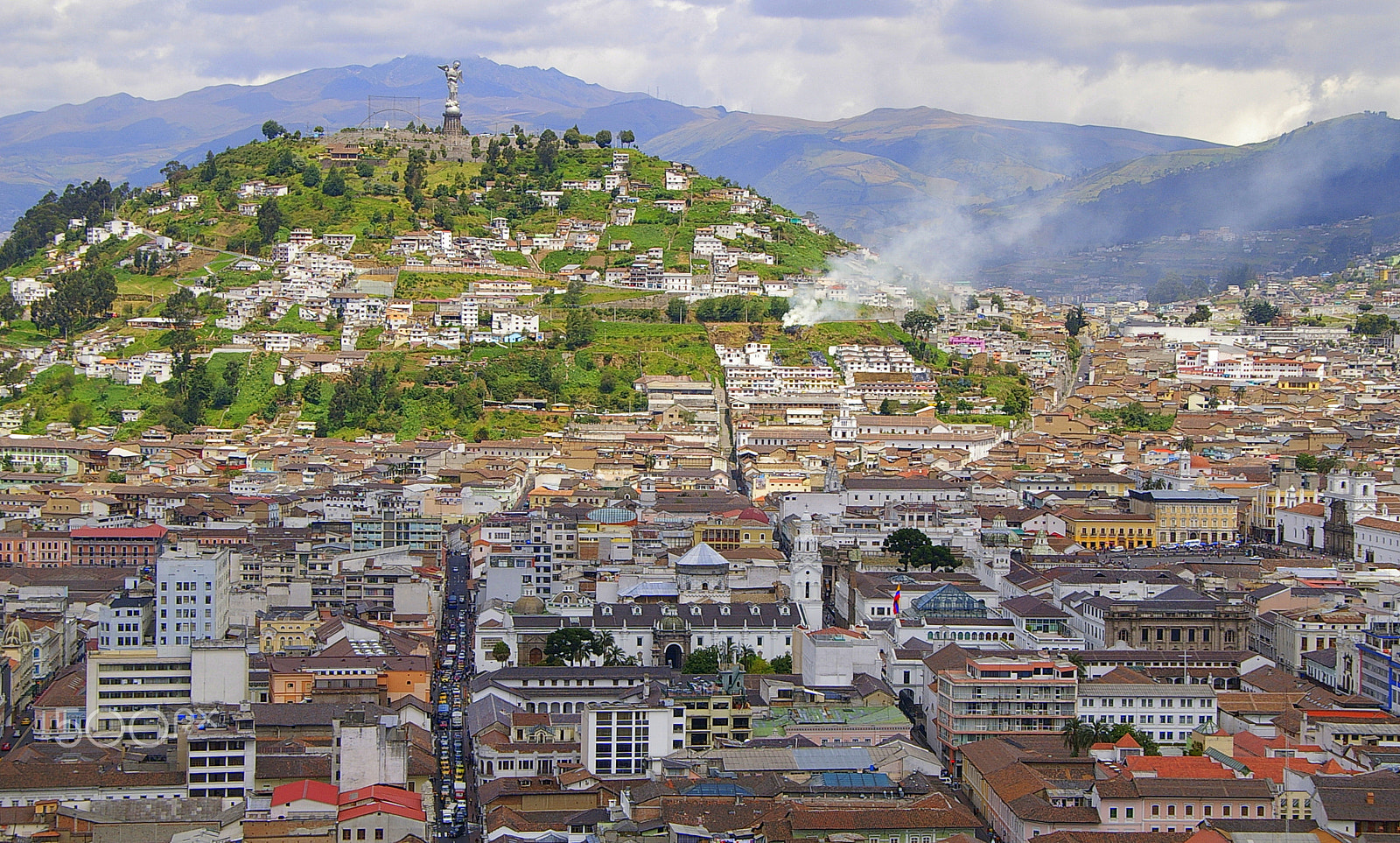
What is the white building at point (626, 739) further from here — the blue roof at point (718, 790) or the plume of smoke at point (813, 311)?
the plume of smoke at point (813, 311)

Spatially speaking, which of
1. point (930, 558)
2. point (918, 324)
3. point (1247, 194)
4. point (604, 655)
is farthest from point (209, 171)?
point (1247, 194)

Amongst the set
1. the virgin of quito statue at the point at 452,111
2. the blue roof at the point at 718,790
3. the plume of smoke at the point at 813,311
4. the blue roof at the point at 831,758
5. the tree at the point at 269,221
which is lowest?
the blue roof at the point at 831,758

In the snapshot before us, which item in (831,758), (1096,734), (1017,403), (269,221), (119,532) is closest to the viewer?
(831,758)

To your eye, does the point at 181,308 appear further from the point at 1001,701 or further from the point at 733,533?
the point at 1001,701

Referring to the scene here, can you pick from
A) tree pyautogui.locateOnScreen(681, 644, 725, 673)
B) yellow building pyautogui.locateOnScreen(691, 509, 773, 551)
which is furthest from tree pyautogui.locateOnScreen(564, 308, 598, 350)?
tree pyautogui.locateOnScreen(681, 644, 725, 673)

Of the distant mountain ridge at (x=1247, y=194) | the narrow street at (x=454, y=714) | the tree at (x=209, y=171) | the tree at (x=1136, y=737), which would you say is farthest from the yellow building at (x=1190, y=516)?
the distant mountain ridge at (x=1247, y=194)
